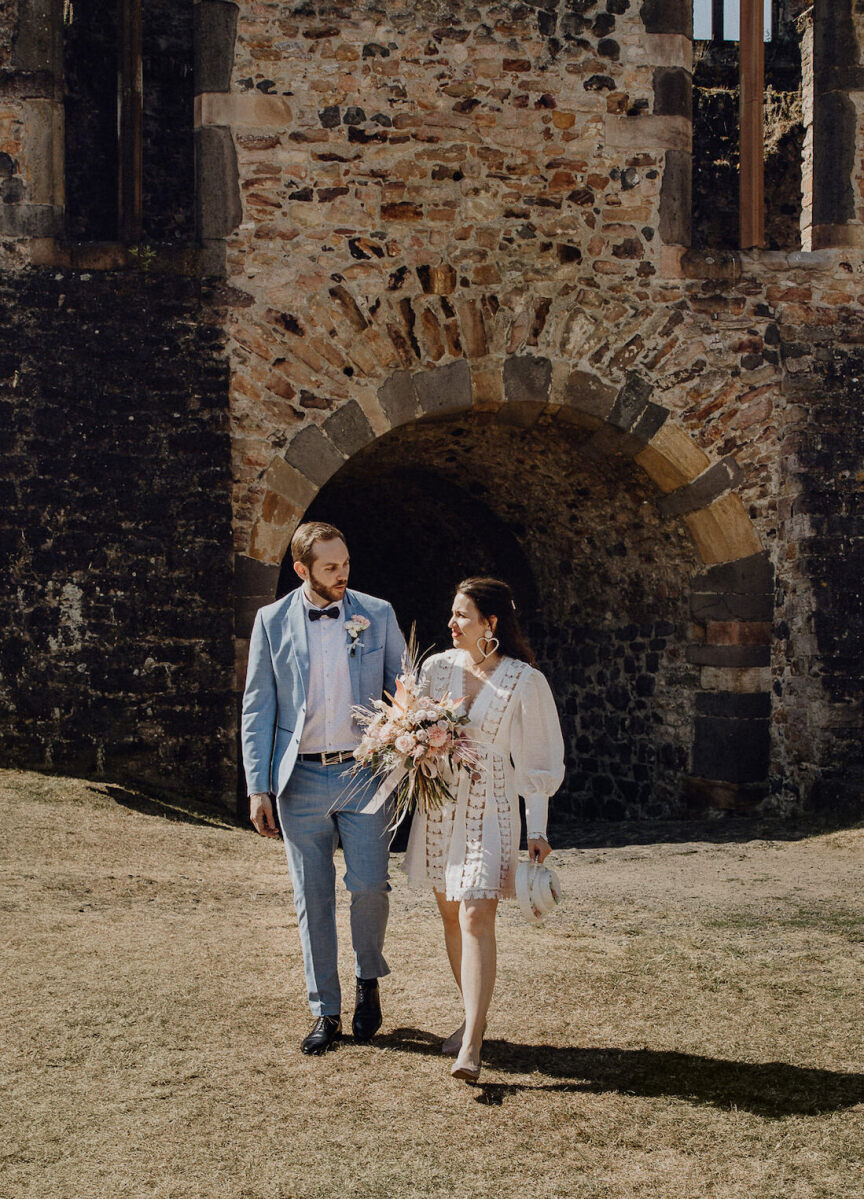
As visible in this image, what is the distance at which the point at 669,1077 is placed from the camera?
11.8ft

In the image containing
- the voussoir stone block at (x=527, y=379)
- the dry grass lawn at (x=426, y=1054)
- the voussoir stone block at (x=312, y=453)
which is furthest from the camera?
the voussoir stone block at (x=527, y=379)

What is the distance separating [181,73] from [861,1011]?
895cm

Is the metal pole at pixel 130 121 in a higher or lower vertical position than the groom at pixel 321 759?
higher

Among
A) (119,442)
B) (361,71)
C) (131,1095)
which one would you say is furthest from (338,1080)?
(361,71)

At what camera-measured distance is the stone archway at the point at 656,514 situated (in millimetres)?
8023

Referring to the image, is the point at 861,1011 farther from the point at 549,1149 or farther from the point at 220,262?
the point at 220,262

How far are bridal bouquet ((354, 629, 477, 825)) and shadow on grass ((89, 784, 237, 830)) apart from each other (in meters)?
3.85

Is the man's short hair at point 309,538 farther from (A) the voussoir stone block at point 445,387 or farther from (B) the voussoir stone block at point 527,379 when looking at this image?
(B) the voussoir stone block at point 527,379

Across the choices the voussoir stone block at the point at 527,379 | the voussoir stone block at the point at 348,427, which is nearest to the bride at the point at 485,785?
the voussoir stone block at the point at 348,427

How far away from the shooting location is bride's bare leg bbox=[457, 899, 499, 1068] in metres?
3.47

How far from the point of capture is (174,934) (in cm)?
506

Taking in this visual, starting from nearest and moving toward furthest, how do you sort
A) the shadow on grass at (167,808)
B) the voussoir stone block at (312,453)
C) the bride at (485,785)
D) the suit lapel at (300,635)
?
1. the bride at (485,785)
2. the suit lapel at (300,635)
3. the shadow on grass at (167,808)
4. the voussoir stone block at (312,453)

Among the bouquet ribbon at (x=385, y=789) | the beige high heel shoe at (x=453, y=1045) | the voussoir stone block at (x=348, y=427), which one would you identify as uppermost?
the voussoir stone block at (x=348, y=427)

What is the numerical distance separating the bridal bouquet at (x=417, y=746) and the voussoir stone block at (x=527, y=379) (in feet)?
15.8
